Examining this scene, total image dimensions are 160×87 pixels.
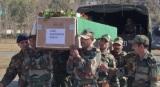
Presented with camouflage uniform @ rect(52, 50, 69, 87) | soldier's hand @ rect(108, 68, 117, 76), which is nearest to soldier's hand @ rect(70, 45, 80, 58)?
camouflage uniform @ rect(52, 50, 69, 87)

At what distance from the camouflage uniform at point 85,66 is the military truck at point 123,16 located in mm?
5828

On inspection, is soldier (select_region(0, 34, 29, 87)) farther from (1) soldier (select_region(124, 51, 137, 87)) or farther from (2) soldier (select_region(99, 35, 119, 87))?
(1) soldier (select_region(124, 51, 137, 87))

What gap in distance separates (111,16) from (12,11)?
166 ft

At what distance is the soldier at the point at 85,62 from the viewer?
24.7 ft

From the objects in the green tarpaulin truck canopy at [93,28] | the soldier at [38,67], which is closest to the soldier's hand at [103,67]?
the green tarpaulin truck canopy at [93,28]

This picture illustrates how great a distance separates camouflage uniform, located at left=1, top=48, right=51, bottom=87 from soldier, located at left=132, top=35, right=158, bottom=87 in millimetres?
1649

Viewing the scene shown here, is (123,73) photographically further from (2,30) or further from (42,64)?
(2,30)

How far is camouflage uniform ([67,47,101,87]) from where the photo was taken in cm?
754

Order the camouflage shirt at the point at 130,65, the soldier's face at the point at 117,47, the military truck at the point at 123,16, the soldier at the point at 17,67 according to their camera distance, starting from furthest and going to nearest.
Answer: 1. the military truck at the point at 123,16
2. the soldier's face at the point at 117,47
3. the soldier at the point at 17,67
4. the camouflage shirt at the point at 130,65

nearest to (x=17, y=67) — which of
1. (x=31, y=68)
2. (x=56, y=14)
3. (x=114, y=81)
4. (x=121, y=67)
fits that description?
(x=31, y=68)

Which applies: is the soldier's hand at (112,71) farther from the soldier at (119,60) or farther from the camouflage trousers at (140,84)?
the camouflage trousers at (140,84)

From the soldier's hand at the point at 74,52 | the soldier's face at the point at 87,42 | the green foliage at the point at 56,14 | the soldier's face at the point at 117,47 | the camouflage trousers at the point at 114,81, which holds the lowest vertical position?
the camouflage trousers at the point at 114,81

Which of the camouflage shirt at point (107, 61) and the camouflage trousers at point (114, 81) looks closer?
the camouflage shirt at point (107, 61)

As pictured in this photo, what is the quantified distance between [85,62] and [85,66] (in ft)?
0.20
